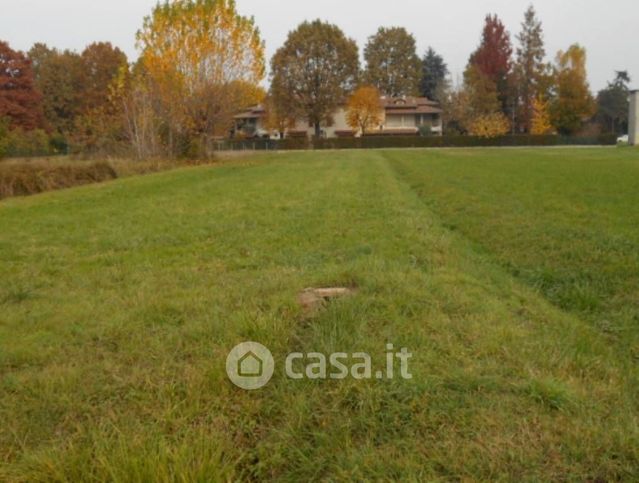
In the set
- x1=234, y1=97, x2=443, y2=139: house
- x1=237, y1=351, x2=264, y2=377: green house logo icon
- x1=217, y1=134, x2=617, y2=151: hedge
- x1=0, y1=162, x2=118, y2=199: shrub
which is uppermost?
x1=234, y1=97, x2=443, y2=139: house

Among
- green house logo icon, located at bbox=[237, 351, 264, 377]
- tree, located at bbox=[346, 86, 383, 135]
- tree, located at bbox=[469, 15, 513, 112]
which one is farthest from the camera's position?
tree, located at bbox=[469, 15, 513, 112]

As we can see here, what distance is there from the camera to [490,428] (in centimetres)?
271

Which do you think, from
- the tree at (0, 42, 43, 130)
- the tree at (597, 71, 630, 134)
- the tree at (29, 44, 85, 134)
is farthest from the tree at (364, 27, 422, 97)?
the tree at (0, 42, 43, 130)

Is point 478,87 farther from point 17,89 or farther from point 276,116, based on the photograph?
point 17,89

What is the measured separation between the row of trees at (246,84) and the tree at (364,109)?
0.57 feet

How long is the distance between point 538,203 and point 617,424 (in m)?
10.2

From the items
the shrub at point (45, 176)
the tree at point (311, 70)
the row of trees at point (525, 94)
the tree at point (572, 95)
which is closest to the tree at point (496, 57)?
the row of trees at point (525, 94)

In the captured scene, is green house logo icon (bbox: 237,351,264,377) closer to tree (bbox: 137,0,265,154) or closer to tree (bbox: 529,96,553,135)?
tree (bbox: 137,0,265,154)

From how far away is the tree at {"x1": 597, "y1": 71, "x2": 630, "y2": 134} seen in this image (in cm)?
7469

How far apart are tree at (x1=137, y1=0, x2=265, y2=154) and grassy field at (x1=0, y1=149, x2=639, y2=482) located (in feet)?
72.3

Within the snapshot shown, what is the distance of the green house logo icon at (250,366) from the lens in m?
3.36

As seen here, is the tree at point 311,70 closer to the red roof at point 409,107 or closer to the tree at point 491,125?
the red roof at point 409,107

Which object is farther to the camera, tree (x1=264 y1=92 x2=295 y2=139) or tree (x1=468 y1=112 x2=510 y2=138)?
tree (x1=264 y1=92 x2=295 y2=139)

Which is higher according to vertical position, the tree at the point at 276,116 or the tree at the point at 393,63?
the tree at the point at 393,63
